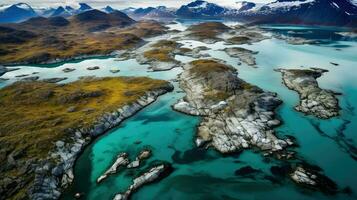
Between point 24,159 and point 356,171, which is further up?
point 24,159

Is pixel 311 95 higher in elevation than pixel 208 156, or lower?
higher

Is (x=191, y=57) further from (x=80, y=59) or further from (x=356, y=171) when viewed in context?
(x=356, y=171)

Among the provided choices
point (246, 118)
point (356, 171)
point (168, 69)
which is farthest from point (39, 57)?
point (356, 171)

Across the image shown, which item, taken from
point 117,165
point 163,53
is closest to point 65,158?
point 117,165

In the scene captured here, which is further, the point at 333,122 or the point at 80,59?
the point at 80,59

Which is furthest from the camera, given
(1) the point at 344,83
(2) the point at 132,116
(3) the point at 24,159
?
(1) the point at 344,83

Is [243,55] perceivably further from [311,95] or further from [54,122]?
[54,122]
